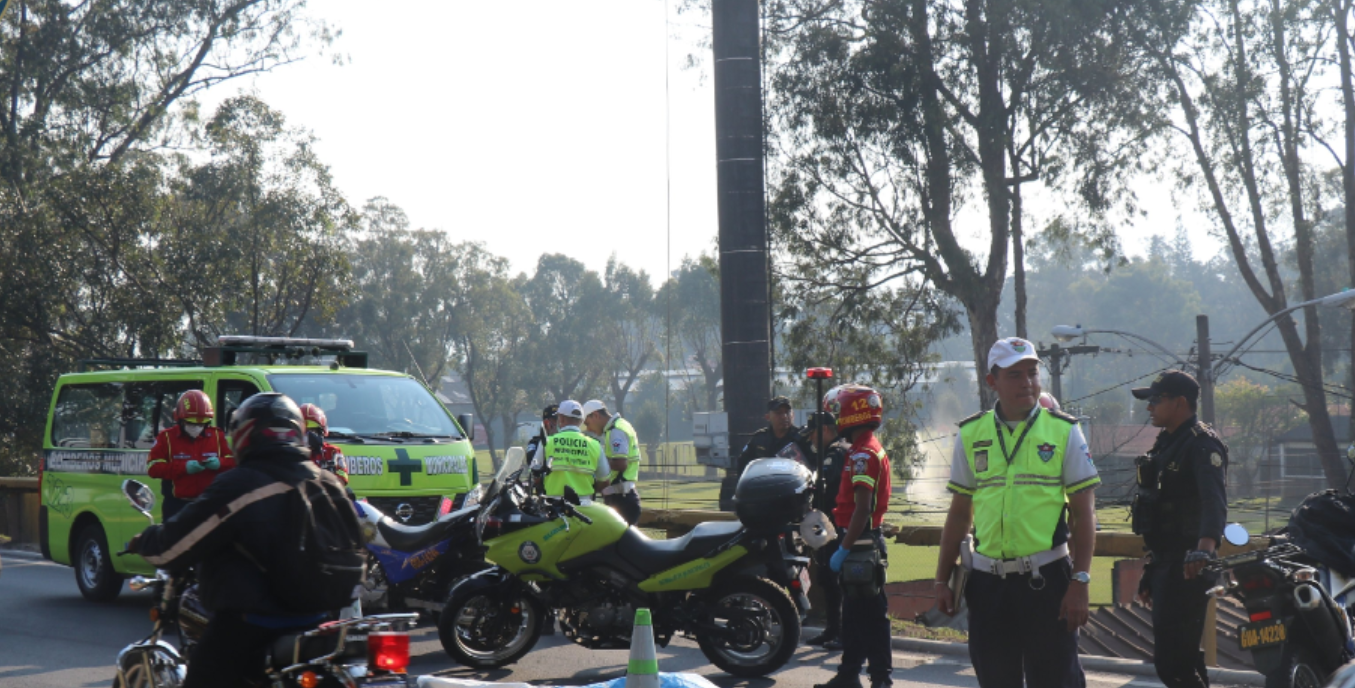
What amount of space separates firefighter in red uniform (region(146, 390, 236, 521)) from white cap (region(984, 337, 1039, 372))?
5876 millimetres

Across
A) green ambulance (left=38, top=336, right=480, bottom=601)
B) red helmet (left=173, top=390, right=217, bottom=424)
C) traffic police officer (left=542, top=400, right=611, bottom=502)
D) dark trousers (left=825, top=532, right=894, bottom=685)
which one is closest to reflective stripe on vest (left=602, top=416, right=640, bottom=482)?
traffic police officer (left=542, top=400, right=611, bottom=502)

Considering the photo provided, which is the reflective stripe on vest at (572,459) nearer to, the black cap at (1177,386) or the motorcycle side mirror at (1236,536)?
the black cap at (1177,386)

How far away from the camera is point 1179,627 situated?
5.69m

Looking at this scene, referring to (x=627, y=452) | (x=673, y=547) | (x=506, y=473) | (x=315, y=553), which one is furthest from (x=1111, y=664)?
(x=315, y=553)

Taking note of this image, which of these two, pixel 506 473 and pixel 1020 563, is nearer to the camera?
pixel 1020 563

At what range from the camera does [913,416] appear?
1154 inches

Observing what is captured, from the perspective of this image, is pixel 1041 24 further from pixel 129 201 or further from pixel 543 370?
pixel 543 370

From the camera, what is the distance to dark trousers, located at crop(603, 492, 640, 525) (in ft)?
37.2

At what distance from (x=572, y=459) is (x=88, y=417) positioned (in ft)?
14.8

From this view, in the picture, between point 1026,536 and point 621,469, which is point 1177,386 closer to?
point 1026,536

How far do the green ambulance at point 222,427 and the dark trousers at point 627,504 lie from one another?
1452mm

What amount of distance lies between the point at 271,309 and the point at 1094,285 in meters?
103

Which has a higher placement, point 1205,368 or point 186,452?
point 1205,368

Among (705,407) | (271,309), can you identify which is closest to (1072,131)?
(271,309)
